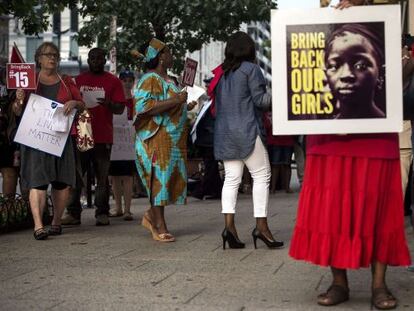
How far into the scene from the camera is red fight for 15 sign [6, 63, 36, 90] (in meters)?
A: 8.31

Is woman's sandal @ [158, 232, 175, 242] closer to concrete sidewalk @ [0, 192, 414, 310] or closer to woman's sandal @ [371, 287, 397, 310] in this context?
concrete sidewalk @ [0, 192, 414, 310]

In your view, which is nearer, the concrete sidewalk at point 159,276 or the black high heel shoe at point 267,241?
the concrete sidewalk at point 159,276

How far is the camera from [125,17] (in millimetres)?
21625

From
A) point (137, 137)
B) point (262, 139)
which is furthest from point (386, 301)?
point (137, 137)

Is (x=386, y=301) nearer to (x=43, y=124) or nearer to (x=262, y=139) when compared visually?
(x=262, y=139)

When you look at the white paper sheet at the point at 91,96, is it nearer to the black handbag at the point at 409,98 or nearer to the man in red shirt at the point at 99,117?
the man in red shirt at the point at 99,117

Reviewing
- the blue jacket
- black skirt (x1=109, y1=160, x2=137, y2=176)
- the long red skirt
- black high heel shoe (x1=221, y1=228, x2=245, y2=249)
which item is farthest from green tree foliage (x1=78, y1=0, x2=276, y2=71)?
the long red skirt

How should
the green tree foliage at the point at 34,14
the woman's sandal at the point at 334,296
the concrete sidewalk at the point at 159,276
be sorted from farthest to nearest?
the green tree foliage at the point at 34,14 → the concrete sidewalk at the point at 159,276 → the woman's sandal at the point at 334,296

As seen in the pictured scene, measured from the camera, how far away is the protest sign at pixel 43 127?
8.72 m

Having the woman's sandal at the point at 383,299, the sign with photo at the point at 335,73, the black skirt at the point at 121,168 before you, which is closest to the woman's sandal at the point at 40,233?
the black skirt at the point at 121,168

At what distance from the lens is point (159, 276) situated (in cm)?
627

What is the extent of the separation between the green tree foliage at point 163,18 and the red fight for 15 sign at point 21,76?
12376 mm

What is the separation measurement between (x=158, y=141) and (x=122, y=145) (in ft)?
9.81

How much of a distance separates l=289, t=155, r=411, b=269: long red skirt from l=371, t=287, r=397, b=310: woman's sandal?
0.17m
